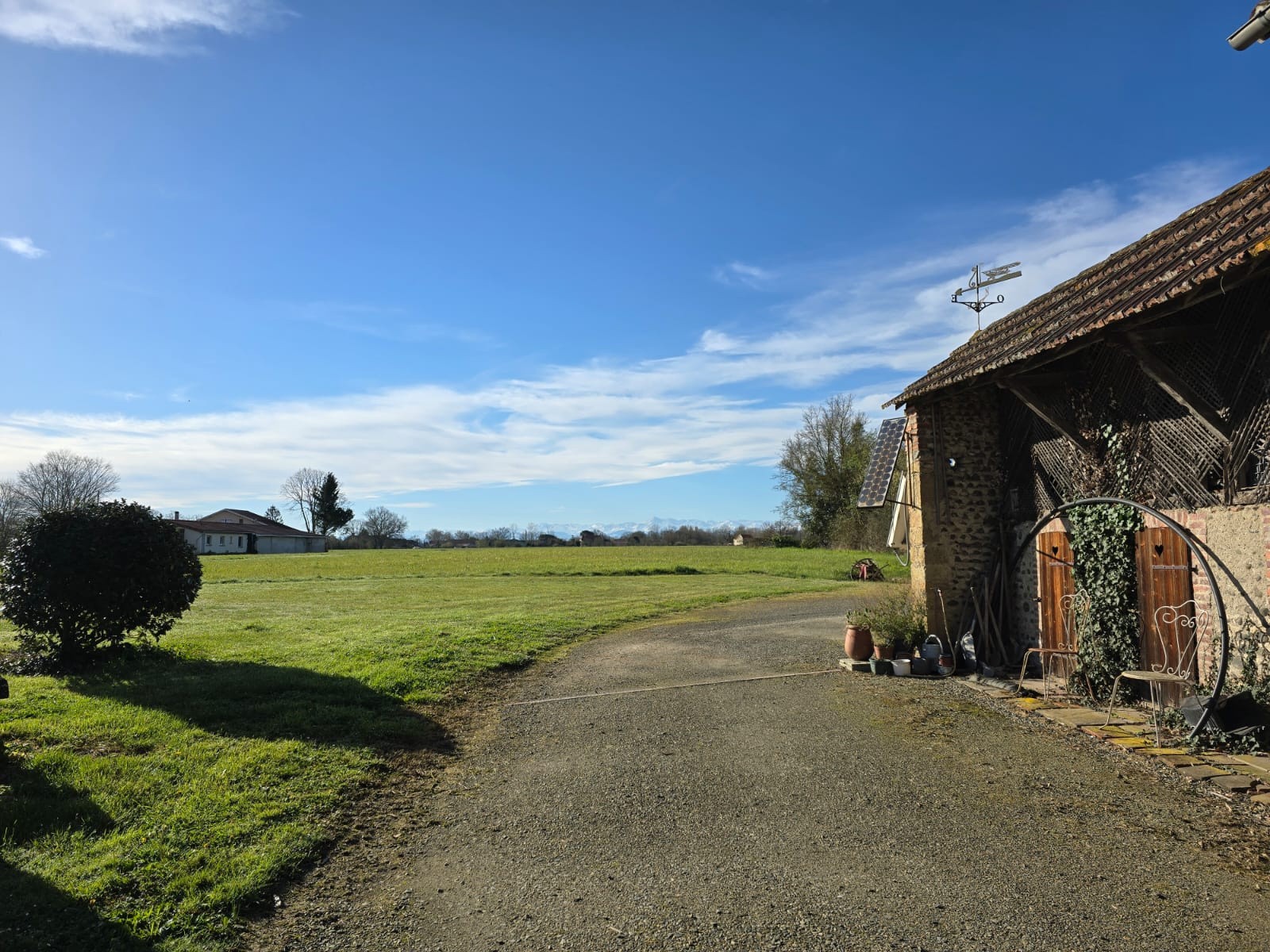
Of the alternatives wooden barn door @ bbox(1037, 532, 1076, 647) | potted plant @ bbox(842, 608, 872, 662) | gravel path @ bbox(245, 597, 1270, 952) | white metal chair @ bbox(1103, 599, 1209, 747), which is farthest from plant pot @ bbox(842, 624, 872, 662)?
white metal chair @ bbox(1103, 599, 1209, 747)

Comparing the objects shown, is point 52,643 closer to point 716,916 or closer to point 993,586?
point 716,916

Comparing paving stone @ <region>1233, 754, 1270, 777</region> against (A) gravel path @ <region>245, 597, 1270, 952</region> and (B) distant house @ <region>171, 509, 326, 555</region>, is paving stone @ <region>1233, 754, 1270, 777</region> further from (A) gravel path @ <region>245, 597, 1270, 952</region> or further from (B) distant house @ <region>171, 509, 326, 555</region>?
(B) distant house @ <region>171, 509, 326, 555</region>

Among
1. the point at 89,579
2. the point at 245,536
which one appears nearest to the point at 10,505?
the point at 245,536

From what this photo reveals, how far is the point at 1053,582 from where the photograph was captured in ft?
32.0

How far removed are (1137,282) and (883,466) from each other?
6.34m

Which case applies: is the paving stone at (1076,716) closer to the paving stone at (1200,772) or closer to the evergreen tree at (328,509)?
the paving stone at (1200,772)

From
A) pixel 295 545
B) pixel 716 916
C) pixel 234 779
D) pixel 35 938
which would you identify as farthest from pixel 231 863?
pixel 295 545

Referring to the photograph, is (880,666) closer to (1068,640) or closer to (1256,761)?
(1068,640)

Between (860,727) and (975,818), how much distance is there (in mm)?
2525

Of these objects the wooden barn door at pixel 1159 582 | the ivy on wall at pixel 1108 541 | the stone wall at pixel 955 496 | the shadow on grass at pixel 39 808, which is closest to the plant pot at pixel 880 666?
the stone wall at pixel 955 496

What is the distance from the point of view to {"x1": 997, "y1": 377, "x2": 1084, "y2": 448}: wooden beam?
9195 millimetres

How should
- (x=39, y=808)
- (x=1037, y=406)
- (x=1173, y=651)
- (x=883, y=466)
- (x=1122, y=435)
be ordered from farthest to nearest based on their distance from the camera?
1. (x=883, y=466)
2. (x=1037, y=406)
3. (x=1122, y=435)
4. (x=1173, y=651)
5. (x=39, y=808)

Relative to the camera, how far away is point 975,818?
5.20 metres

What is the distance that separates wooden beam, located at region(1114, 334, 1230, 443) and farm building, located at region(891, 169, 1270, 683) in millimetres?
15
